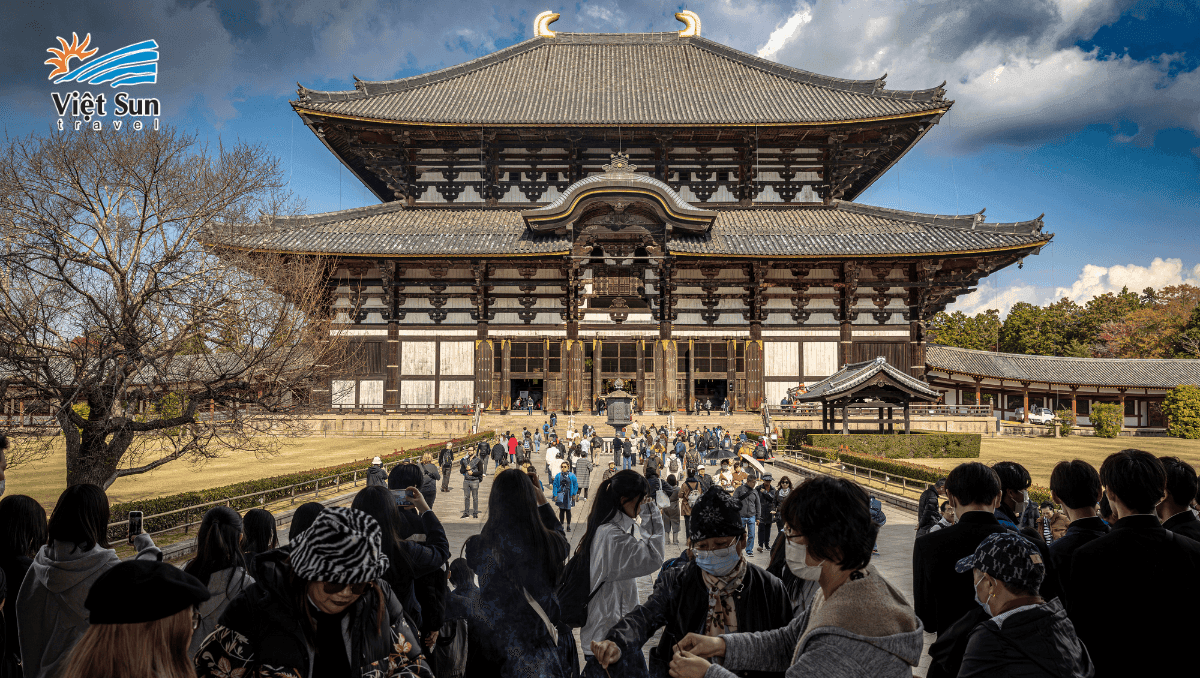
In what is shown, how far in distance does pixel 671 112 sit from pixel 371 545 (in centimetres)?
3282

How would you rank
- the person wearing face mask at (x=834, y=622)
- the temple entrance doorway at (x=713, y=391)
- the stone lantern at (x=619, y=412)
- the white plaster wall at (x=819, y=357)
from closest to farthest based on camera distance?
the person wearing face mask at (x=834, y=622)
the stone lantern at (x=619, y=412)
the white plaster wall at (x=819, y=357)
the temple entrance doorway at (x=713, y=391)

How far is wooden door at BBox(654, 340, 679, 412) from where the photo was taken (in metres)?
29.8

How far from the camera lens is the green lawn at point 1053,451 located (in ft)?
66.5

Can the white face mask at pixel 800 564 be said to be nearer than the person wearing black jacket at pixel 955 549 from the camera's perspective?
Yes

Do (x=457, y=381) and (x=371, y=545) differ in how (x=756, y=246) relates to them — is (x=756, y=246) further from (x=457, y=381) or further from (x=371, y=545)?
(x=371, y=545)

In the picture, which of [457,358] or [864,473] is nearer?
[864,473]

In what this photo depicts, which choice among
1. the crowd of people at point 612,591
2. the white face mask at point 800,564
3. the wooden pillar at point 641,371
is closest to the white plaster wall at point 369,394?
the wooden pillar at point 641,371

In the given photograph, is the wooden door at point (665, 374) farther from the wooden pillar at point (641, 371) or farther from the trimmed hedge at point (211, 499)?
the trimmed hedge at point (211, 499)

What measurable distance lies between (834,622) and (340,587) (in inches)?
70.3

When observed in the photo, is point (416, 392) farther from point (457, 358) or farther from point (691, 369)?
point (691, 369)

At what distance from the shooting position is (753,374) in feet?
98.6

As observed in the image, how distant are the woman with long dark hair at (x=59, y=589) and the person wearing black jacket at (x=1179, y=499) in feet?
20.4

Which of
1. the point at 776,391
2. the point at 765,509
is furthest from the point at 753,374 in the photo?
the point at 765,509

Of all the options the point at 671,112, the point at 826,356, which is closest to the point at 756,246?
the point at 826,356
